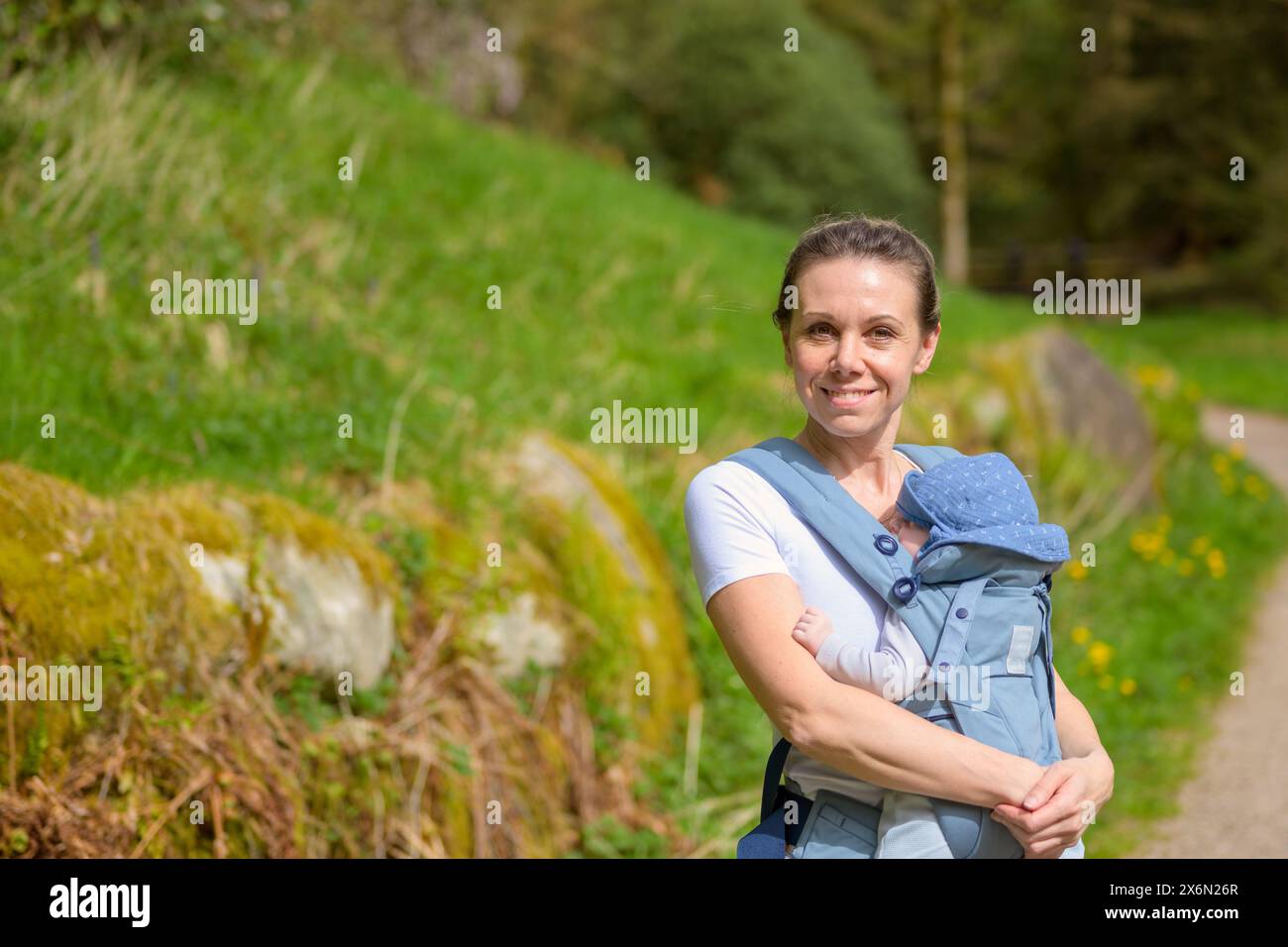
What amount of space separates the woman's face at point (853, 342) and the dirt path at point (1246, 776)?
429 centimetres

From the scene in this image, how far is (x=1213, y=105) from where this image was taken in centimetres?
2825

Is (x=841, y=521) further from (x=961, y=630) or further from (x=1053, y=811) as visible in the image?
(x=1053, y=811)

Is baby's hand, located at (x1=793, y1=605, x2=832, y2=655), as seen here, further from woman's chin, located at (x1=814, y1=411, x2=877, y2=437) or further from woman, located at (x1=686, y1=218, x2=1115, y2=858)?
woman's chin, located at (x1=814, y1=411, x2=877, y2=437)

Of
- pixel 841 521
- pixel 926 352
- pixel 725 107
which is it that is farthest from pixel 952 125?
pixel 841 521

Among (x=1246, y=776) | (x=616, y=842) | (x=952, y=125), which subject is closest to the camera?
(x=616, y=842)

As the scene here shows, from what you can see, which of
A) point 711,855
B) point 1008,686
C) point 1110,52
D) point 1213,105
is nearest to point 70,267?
point 711,855

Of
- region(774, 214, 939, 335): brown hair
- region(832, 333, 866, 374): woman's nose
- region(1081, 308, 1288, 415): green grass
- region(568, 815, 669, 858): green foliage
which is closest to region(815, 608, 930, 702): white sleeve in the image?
region(832, 333, 866, 374): woman's nose

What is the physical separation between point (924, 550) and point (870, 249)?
51cm

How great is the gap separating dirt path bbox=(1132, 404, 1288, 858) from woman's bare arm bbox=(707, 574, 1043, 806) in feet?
13.8

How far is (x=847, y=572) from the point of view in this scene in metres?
2.16

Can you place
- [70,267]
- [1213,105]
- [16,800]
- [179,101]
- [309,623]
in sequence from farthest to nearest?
1. [1213,105]
2. [179,101]
3. [70,267]
4. [309,623]
5. [16,800]

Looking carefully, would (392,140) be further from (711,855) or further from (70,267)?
(711,855)

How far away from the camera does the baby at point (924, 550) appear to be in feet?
6.75
